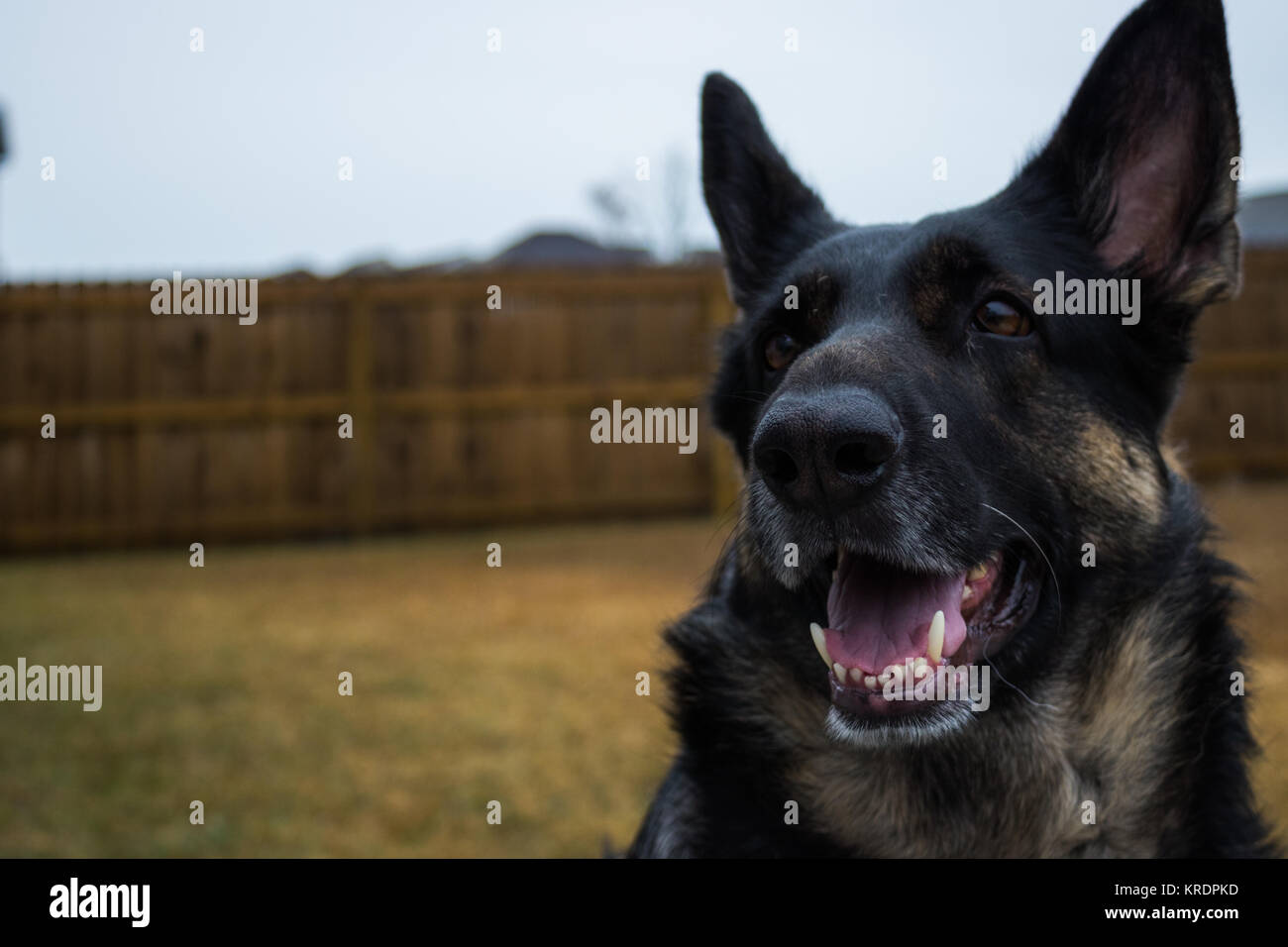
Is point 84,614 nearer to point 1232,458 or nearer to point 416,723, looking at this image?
point 416,723

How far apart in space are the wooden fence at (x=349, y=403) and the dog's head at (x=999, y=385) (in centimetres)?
1089

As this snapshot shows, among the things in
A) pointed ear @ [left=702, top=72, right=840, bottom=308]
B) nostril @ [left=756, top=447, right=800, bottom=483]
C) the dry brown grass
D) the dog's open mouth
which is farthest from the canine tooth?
pointed ear @ [left=702, top=72, right=840, bottom=308]

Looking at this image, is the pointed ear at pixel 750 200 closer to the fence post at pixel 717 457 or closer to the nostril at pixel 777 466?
the nostril at pixel 777 466

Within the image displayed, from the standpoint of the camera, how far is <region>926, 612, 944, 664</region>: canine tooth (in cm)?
221

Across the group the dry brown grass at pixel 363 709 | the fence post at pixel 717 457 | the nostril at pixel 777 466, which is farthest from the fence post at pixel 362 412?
the nostril at pixel 777 466

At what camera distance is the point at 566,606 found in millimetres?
8867

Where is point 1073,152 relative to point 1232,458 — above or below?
above

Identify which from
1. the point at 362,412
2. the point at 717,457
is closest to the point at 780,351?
the point at 717,457

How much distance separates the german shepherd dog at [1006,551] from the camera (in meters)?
2.23

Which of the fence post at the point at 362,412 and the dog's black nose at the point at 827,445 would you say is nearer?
the dog's black nose at the point at 827,445

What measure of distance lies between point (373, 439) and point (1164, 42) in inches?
472

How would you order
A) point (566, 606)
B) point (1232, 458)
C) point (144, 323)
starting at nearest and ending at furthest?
point (566, 606) < point (144, 323) < point (1232, 458)

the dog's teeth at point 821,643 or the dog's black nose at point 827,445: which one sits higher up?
the dog's black nose at point 827,445
